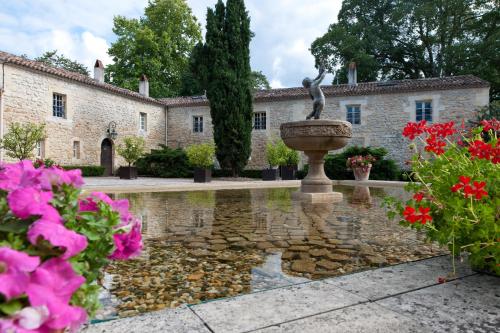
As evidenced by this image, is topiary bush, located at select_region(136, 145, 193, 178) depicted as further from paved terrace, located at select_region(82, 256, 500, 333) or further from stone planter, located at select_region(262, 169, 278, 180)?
paved terrace, located at select_region(82, 256, 500, 333)

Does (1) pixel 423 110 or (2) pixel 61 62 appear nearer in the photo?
(1) pixel 423 110

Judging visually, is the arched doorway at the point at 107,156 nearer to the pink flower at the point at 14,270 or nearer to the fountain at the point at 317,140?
the fountain at the point at 317,140

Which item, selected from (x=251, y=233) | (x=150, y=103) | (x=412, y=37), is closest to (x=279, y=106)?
(x=150, y=103)

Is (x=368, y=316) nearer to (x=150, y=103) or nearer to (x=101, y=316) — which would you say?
(x=101, y=316)

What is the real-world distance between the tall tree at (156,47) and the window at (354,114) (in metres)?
15.9

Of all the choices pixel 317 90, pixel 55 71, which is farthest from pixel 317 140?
pixel 55 71

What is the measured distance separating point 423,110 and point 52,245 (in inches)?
840

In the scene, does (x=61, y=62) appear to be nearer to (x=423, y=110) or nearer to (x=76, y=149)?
(x=76, y=149)

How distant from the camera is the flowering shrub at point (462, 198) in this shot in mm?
1941

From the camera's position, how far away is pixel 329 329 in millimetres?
1482

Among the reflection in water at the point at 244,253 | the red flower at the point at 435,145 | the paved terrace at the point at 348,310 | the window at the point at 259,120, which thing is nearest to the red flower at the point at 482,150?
the red flower at the point at 435,145

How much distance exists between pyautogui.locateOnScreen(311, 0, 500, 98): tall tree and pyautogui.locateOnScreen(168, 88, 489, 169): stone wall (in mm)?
6594

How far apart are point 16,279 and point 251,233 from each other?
3.39 m

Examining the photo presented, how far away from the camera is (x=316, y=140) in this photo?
290 inches
